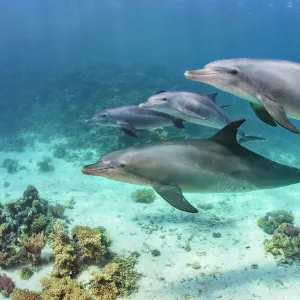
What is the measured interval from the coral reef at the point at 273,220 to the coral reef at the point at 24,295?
6.25m

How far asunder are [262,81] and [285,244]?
5.16 m

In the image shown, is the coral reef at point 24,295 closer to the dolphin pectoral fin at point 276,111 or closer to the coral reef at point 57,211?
the coral reef at point 57,211

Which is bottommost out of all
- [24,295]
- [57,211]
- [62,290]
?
[57,211]

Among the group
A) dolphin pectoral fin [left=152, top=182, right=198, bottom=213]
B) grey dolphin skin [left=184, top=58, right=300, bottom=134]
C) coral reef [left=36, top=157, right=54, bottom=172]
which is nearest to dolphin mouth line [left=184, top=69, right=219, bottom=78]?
grey dolphin skin [left=184, top=58, right=300, bottom=134]

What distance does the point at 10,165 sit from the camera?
17875mm

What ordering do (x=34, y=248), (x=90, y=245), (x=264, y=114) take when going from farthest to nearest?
(x=34, y=248), (x=90, y=245), (x=264, y=114)

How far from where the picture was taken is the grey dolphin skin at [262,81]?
3.64 metres

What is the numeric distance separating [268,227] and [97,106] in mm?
16544

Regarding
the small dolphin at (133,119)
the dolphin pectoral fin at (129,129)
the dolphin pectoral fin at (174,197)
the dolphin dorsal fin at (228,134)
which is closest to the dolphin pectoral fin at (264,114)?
the dolphin dorsal fin at (228,134)

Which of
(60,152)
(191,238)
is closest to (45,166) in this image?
Answer: (60,152)

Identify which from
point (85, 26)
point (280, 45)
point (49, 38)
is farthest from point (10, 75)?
point (280, 45)

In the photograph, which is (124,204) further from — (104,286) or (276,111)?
(276,111)

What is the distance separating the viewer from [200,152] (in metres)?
4.67

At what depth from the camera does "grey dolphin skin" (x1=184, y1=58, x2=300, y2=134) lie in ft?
11.9
